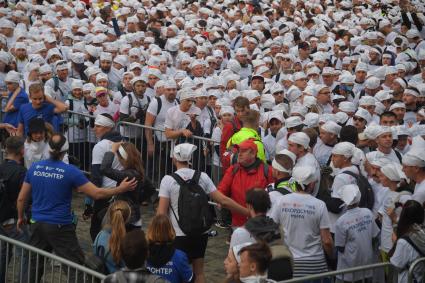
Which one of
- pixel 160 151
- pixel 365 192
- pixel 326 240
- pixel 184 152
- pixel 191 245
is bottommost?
pixel 191 245

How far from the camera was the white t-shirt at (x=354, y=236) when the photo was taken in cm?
877

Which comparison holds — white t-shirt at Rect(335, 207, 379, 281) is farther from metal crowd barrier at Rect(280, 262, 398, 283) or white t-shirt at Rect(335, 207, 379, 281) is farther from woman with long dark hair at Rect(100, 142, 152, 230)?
woman with long dark hair at Rect(100, 142, 152, 230)

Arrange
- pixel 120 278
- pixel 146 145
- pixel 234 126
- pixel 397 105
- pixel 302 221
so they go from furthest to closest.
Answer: pixel 397 105 < pixel 146 145 < pixel 234 126 < pixel 302 221 < pixel 120 278

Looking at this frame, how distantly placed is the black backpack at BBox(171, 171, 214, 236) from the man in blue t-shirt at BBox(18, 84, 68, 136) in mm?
4087

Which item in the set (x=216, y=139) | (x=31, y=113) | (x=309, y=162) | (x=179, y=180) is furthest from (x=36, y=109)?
(x=309, y=162)

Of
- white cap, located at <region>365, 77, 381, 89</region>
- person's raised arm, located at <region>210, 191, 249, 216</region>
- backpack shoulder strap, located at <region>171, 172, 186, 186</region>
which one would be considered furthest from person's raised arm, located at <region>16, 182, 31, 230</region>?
white cap, located at <region>365, 77, 381, 89</region>

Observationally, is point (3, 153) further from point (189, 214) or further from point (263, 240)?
point (263, 240)

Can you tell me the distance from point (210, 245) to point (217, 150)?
1362mm

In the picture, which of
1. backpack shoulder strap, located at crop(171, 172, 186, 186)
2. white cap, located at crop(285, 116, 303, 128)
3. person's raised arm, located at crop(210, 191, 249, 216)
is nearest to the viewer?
backpack shoulder strap, located at crop(171, 172, 186, 186)

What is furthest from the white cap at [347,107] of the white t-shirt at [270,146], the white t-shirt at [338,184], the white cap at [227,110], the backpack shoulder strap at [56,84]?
the backpack shoulder strap at [56,84]

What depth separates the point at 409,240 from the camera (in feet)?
26.0

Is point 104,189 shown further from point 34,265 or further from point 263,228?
point 263,228

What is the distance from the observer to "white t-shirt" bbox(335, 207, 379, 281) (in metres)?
8.77

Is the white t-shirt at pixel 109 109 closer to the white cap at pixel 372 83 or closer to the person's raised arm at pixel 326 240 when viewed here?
the white cap at pixel 372 83
